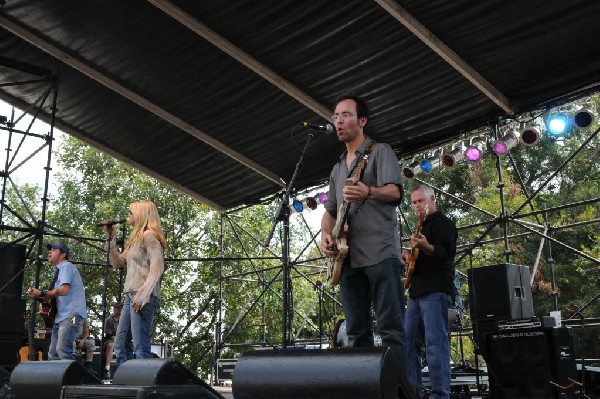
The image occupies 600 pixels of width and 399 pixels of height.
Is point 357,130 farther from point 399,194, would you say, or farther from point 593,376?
point 593,376

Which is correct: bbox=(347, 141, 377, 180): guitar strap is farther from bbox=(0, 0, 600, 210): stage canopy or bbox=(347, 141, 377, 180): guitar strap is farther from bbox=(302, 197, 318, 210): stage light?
bbox=(302, 197, 318, 210): stage light

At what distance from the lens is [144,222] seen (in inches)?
229

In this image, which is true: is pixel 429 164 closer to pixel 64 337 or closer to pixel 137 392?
pixel 64 337

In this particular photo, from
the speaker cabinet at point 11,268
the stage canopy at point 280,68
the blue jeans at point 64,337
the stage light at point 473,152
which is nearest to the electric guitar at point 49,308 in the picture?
the blue jeans at point 64,337

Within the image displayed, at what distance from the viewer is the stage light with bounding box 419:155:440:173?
893 cm

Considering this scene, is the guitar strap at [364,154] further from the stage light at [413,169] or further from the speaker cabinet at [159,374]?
the stage light at [413,169]

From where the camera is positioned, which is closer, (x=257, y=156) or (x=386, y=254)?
(x=386, y=254)

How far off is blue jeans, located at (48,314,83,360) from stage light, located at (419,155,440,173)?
4960 mm

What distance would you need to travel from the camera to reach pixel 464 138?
8.52m

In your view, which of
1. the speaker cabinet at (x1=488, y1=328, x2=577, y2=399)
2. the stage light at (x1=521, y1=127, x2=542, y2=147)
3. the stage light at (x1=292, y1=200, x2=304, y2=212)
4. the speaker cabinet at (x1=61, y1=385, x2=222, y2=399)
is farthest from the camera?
the stage light at (x1=292, y1=200, x2=304, y2=212)

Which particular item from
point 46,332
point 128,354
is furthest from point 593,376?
point 46,332

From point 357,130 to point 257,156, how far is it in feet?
20.7

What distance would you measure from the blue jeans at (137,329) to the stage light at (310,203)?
16.5 ft

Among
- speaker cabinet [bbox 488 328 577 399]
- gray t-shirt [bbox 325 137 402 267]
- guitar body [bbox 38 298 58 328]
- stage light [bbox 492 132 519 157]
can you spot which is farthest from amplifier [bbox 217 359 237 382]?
gray t-shirt [bbox 325 137 402 267]
